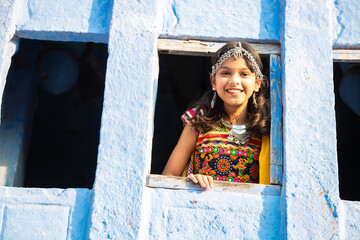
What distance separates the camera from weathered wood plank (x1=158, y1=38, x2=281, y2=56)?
128 inches

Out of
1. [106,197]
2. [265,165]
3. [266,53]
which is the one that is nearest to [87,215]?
[106,197]

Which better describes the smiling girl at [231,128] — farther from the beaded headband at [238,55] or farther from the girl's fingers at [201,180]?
the girl's fingers at [201,180]

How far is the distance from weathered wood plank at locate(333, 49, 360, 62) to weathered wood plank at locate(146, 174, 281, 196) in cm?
110

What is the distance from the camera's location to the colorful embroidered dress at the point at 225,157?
127 inches

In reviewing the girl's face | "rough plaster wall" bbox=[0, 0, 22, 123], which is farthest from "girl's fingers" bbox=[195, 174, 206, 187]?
"rough plaster wall" bbox=[0, 0, 22, 123]

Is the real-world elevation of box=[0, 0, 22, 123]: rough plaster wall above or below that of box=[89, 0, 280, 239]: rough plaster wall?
above

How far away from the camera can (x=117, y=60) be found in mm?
3125

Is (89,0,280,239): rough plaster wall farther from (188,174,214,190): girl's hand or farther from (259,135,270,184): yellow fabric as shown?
(259,135,270,184): yellow fabric

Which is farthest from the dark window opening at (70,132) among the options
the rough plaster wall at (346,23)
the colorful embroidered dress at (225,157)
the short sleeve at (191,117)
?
the rough plaster wall at (346,23)

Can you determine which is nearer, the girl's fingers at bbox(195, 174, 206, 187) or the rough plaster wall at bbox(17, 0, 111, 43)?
the girl's fingers at bbox(195, 174, 206, 187)

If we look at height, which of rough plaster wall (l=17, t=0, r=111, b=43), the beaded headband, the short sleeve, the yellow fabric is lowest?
the yellow fabric

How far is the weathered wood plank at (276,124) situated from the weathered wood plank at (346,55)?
0.44m

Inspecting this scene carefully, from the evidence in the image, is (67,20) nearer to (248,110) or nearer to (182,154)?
(182,154)

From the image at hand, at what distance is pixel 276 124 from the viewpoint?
3117mm
